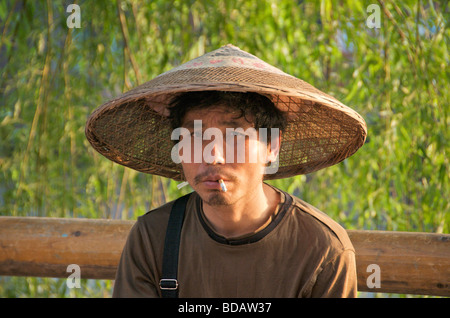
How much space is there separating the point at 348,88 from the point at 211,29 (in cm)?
55

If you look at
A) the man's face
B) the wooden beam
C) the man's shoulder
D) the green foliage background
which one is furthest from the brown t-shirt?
the green foliage background

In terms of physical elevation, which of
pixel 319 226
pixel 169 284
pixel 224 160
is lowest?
pixel 169 284

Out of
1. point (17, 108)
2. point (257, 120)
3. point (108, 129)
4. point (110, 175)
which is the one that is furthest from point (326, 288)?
point (17, 108)

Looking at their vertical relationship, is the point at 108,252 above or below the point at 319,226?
below

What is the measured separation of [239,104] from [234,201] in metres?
0.21

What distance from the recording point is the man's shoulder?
1.21 m

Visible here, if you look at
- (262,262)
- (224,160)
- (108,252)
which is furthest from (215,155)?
(108,252)

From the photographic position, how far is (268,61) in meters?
2.03

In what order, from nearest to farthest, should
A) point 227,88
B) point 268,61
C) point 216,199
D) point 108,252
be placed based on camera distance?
point 227,88
point 216,199
point 108,252
point 268,61

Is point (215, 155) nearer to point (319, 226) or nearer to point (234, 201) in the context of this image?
point (234, 201)

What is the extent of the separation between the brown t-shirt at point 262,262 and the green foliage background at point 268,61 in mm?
711

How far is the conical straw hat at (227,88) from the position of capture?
112cm

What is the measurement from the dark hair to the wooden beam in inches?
19.6

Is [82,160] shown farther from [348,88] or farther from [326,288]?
[326,288]
